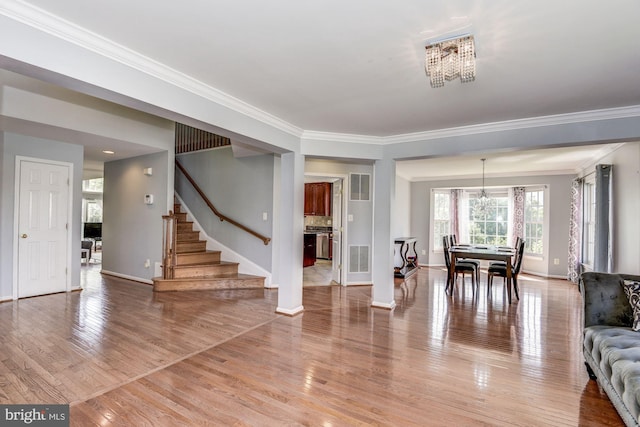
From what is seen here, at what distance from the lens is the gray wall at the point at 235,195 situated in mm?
5625

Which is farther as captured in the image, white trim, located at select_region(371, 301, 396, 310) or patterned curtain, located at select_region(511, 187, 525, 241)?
patterned curtain, located at select_region(511, 187, 525, 241)

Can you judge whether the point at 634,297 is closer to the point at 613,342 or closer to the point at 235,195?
the point at 613,342

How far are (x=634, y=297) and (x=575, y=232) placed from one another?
180 inches

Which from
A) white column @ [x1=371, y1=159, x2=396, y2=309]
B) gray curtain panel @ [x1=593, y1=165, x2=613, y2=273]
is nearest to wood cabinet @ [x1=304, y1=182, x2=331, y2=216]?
white column @ [x1=371, y1=159, x2=396, y2=309]

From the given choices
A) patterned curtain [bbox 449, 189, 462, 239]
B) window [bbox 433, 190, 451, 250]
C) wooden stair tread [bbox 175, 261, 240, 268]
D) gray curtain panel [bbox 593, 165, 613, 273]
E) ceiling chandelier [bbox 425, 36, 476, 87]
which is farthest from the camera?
window [bbox 433, 190, 451, 250]

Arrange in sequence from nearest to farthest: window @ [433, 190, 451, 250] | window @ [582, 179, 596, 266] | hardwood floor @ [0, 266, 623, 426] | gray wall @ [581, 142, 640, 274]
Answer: hardwood floor @ [0, 266, 623, 426]
gray wall @ [581, 142, 640, 274]
window @ [582, 179, 596, 266]
window @ [433, 190, 451, 250]

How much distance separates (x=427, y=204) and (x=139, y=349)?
7.46m

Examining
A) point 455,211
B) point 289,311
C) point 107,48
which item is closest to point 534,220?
point 455,211

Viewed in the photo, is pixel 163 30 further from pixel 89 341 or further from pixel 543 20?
pixel 89 341

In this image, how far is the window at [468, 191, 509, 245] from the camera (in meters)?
8.02

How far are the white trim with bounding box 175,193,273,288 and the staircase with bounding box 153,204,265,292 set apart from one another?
0.09 m

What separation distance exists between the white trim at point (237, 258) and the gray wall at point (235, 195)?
6 centimetres

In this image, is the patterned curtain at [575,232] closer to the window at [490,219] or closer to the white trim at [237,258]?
the window at [490,219]

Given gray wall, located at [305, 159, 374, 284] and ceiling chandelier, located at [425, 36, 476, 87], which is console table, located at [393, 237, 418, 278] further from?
ceiling chandelier, located at [425, 36, 476, 87]
